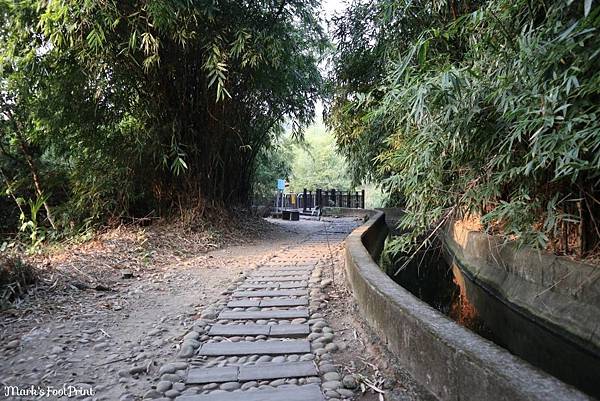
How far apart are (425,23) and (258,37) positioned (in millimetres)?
1898

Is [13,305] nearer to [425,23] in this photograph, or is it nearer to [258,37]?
[258,37]

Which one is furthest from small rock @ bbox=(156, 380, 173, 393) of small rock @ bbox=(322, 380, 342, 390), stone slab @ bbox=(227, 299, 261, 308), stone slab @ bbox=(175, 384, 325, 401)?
stone slab @ bbox=(227, 299, 261, 308)

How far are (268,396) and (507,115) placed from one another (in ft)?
5.98

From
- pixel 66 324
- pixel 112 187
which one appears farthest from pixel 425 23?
pixel 112 187

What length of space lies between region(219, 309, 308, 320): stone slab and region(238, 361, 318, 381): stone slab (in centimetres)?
70

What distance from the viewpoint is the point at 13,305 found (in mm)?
2797

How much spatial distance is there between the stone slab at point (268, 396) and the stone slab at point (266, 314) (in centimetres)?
97

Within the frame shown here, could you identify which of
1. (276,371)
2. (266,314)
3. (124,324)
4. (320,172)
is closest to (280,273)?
(266,314)

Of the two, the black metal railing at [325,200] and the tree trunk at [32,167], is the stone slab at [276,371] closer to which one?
the tree trunk at [32,167]

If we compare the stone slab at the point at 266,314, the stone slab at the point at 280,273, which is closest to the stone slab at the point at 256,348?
the stone slab at the point at 266,314

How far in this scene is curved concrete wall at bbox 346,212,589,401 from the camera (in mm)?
1294

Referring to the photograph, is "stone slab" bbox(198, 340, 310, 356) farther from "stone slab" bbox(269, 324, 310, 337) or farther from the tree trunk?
the tree trunk

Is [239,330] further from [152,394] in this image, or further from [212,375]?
[152,394]

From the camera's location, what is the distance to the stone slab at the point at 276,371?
6.27 feet
